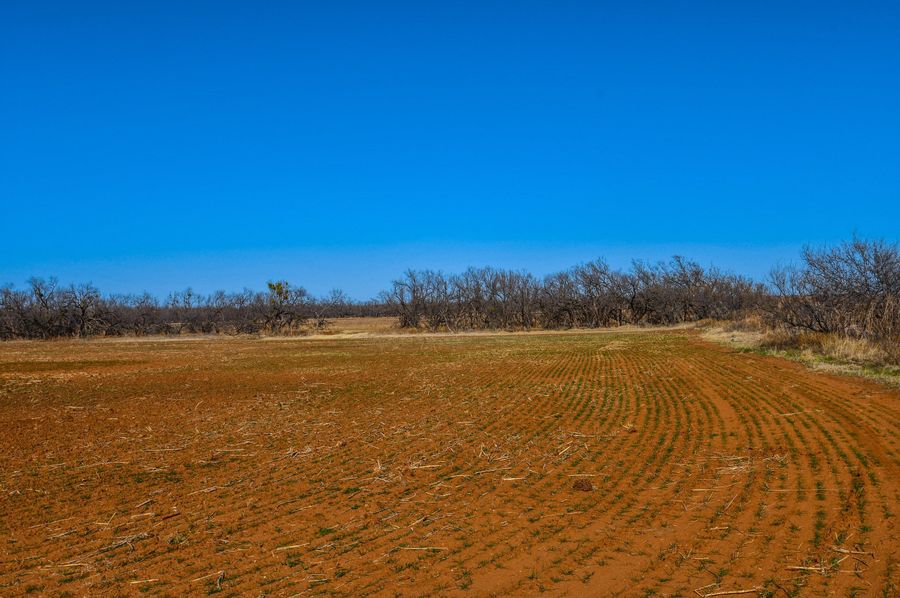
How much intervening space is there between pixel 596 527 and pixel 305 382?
16.5 m

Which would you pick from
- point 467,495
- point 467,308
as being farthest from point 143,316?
point 467,495

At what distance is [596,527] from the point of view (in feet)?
19.5

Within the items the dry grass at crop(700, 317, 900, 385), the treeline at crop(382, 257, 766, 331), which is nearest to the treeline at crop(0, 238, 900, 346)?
the treeline at crop(382, 257, 766, 331)

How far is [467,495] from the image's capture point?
7207 mm

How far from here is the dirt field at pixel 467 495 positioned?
495 cm

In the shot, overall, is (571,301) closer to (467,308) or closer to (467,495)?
(467,308)

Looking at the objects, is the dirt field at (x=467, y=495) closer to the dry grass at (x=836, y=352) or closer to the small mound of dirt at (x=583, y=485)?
the small mound of dirt at (x=583, y=485)

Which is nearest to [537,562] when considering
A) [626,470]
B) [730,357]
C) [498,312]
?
[626,470]

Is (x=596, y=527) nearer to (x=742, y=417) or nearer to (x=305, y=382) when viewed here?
(x=742, y=417)

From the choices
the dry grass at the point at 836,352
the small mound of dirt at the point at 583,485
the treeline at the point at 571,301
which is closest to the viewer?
the small mound of dirt at the point at 583,485

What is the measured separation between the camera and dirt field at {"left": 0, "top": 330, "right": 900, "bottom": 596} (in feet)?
16.2

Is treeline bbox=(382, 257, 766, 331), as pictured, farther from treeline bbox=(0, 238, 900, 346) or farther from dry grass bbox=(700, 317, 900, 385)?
dry grass bbox=(700, 317, 900, 385)

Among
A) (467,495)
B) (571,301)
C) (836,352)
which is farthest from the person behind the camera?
(571,301)

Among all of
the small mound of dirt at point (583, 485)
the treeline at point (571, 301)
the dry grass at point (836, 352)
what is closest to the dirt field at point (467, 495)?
the small mound of dirt at point (583, 485)
